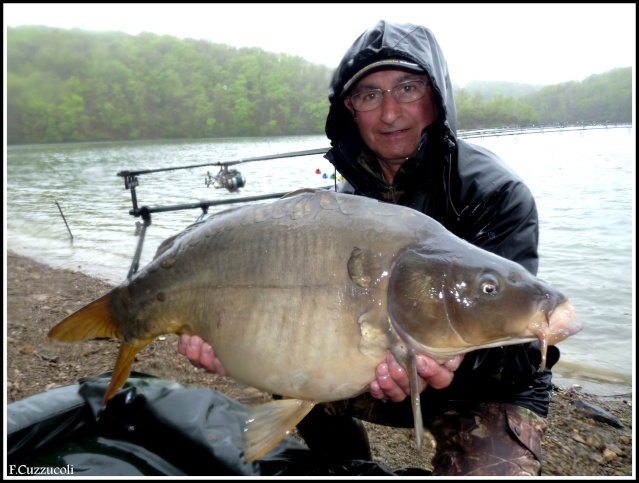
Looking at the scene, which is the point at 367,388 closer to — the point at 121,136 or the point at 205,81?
the point at 205,81

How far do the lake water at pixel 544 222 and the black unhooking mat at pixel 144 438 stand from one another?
94.1 inches

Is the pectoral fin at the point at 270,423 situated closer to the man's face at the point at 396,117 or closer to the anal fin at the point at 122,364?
the anal fin at the point at 122,364

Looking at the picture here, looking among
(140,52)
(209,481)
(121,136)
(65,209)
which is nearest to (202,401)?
(209,481)

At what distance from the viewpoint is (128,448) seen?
6.77 ft

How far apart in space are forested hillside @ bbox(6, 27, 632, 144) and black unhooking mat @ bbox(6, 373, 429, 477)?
6.07ft

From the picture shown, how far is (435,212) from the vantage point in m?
2.12

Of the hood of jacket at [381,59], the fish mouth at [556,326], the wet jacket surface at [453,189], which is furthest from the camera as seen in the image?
the hood of jacket at [381,59]

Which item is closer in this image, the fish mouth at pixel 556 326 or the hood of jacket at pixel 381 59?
the fish mouth at pixel 556 326

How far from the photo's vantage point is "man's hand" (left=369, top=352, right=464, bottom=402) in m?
1.38

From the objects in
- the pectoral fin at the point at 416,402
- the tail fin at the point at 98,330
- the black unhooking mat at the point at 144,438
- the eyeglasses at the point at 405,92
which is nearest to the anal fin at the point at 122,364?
the tail fin at the point at 98,330

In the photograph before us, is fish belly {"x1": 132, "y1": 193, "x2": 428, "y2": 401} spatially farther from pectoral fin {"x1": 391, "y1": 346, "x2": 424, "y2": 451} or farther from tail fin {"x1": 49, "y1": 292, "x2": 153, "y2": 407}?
tail fin {"x1": 49, "y1": 292, "x2": 153, "y2": 407}

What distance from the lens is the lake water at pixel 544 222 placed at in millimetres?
4332

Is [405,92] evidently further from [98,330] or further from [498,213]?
[98,330]

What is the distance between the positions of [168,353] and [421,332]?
2580 millimetres
